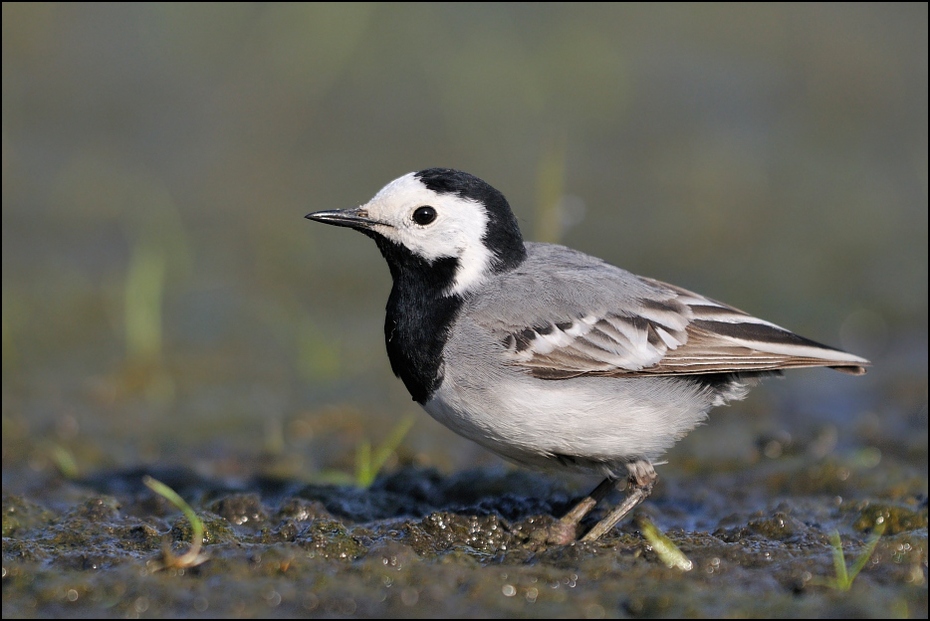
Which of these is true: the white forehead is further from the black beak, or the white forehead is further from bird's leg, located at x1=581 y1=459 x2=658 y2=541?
bird's leg, located at x1=581 y1=459 x2=658 y2=541

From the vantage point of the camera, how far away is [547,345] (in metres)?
6.35

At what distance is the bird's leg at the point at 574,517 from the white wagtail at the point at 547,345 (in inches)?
0.4

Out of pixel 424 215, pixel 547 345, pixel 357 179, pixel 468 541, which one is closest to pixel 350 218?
pixel 424 215

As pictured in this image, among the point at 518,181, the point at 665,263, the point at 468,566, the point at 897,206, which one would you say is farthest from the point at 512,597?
the point at 897,206

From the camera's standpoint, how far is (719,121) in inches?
542

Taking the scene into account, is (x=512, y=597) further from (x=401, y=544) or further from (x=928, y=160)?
(x=928, y=160)

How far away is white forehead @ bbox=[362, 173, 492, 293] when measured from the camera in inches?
260

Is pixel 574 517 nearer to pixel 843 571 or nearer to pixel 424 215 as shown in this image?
pixel 843 571

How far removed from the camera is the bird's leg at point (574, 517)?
6366mm

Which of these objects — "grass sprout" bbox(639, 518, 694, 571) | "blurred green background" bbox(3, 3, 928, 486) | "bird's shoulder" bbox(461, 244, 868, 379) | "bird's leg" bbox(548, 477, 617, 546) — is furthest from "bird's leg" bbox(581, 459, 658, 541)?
"blurred green background" bbox(3, 3, 928, 486)

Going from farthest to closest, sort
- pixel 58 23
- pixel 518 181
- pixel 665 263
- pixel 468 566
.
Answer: pixel 58 23
pixel 518 181
pixel 665 263
pixel 468 566

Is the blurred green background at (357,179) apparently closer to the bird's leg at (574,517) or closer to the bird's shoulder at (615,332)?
the bird's leg at (574,517)

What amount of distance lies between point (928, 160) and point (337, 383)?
7743mm

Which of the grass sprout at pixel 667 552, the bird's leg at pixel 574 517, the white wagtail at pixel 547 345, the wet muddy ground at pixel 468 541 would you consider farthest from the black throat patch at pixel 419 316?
the grass sprout at pixel 667 552
